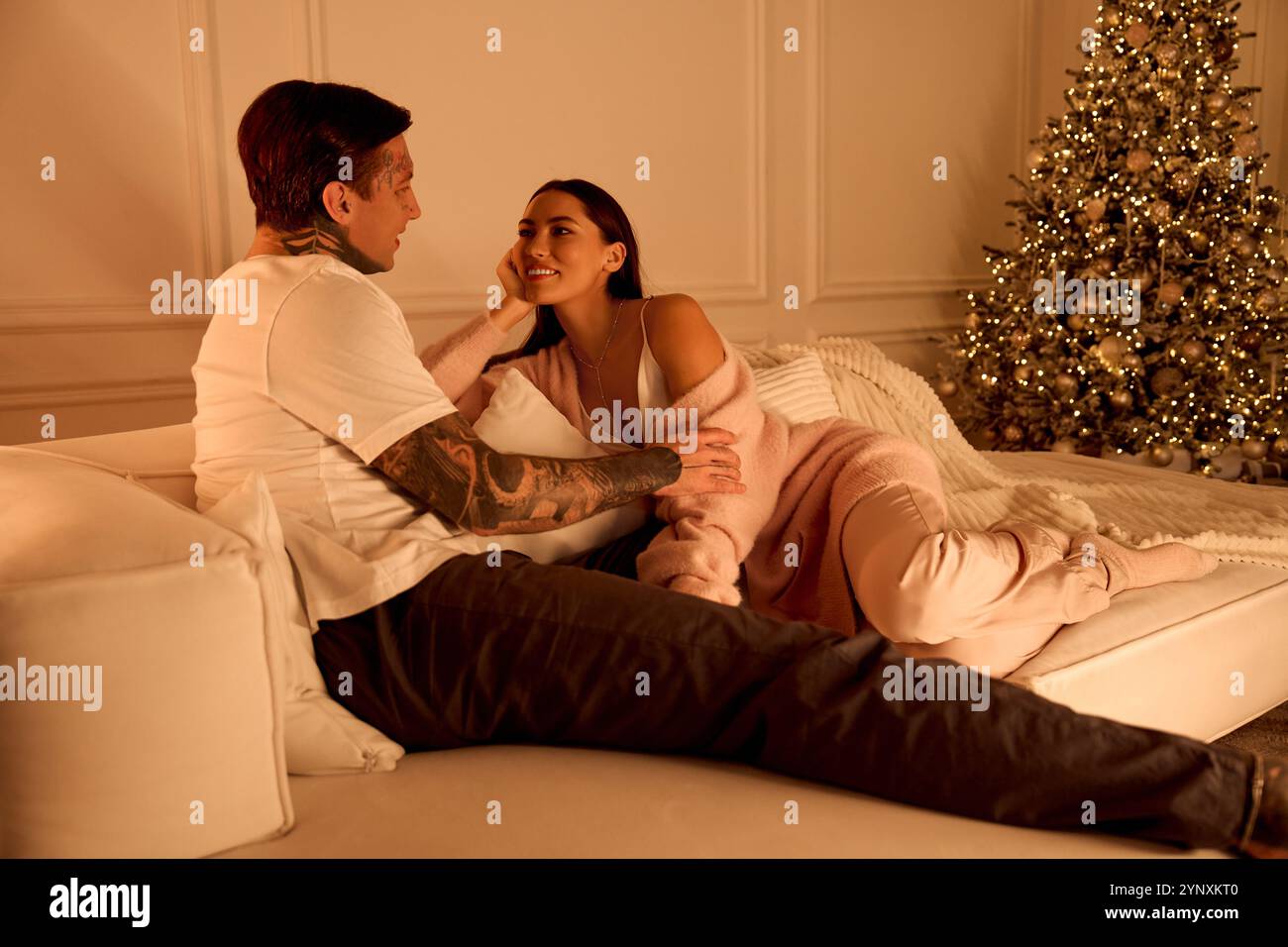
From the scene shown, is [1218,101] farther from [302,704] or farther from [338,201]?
[302,704]

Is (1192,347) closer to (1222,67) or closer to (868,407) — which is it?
(1222,67)

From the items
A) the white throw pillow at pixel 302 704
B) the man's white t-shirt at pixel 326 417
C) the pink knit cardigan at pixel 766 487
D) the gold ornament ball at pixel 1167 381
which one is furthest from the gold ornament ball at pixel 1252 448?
the white throw pillow at pixel 302 704

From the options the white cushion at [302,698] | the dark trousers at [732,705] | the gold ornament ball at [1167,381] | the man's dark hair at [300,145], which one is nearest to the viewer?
the dark trousers at [732,705]

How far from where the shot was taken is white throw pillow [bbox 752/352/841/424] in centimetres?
243

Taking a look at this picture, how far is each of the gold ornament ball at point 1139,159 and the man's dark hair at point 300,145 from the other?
304cm

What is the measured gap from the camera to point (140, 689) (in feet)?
3.83

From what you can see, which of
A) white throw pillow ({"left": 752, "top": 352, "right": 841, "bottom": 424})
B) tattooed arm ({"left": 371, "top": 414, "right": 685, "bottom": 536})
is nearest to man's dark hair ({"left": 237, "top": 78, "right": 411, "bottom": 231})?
tattooed arm ({"left": 371, "top": 414, "right": 685, "bottom": 536})

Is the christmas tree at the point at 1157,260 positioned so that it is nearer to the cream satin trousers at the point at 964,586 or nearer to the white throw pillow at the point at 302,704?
the cream satin trousers at the point at 964,586

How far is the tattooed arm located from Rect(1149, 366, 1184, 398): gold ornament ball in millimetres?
2823

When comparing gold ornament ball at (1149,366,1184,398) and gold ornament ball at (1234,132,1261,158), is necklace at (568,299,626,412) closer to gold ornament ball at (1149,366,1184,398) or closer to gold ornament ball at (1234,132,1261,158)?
gold ornament ball at (1149,366,1184,398)

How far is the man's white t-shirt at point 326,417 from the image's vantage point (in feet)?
5.09
